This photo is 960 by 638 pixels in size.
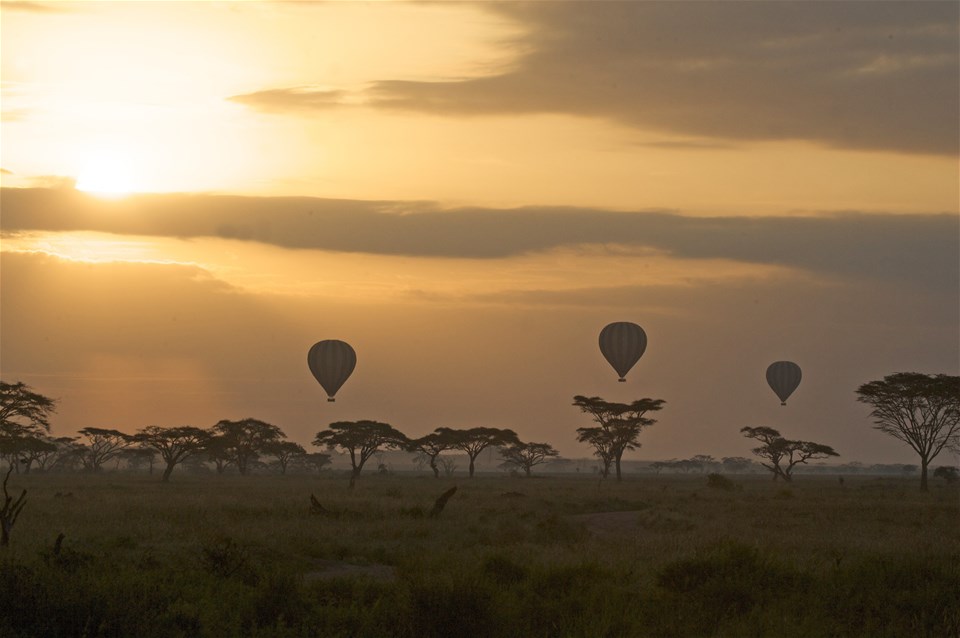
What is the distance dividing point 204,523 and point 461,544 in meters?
9.45

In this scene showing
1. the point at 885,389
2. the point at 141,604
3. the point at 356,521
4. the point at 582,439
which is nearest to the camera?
the point at 141,604

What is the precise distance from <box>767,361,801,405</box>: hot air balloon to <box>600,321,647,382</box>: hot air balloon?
87.2ft

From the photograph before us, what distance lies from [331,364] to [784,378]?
154ft

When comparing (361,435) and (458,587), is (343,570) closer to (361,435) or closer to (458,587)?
(458,587)

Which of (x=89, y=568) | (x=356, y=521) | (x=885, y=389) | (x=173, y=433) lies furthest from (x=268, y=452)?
(x=89, y=568)

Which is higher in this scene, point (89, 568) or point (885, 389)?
point (885, 389)

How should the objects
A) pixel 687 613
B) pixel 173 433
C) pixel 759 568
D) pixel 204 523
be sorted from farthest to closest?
1. pixel 173 433
2. pixel 204 523
3. pixel 759 568
4. pixel 687 613

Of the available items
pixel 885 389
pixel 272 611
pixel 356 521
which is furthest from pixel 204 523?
pixel 885 389

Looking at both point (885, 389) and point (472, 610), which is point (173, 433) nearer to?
point (885, 389)

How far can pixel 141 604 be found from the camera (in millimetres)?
16156

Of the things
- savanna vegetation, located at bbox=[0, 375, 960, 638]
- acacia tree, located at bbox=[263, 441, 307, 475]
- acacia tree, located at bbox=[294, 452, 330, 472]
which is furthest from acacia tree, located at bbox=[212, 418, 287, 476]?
savanna vegetation, located at bbox=[0, 375, 960, 638]

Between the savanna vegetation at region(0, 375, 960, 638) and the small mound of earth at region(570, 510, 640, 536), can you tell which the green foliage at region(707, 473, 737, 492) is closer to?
the savanna vegetation at region(0, 375, 960, 638)

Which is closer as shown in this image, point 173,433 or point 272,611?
point 272,611

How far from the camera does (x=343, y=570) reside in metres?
25.4
